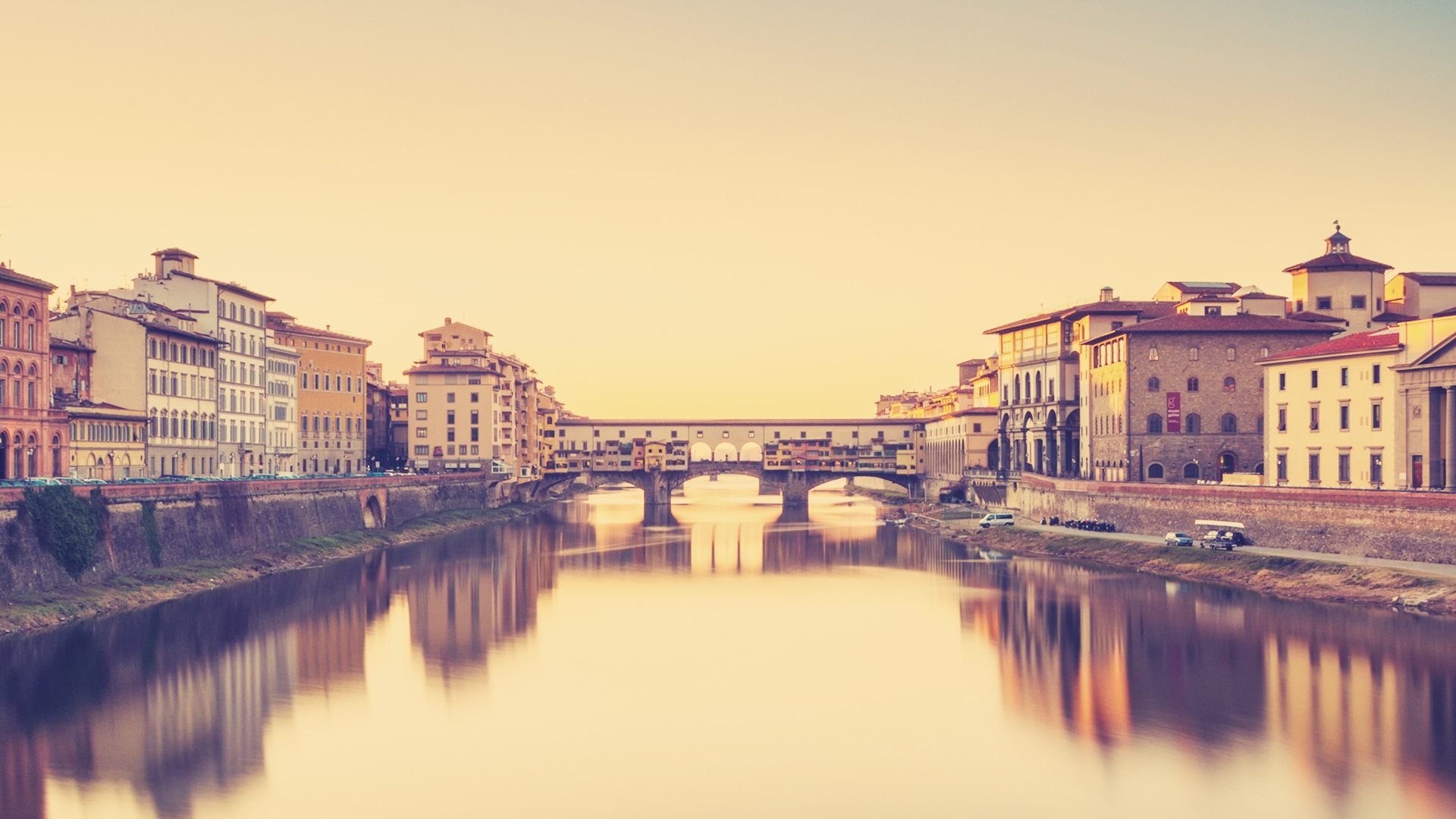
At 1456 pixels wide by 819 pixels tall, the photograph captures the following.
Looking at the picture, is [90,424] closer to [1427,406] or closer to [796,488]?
[1427,406]

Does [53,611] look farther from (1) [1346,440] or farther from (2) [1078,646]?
(1) [1346,440]

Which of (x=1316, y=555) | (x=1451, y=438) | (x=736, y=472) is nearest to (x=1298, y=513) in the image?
(x=1316, y=555)

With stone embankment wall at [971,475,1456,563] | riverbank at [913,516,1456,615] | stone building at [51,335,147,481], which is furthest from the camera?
stone building at [51,335,147,481]

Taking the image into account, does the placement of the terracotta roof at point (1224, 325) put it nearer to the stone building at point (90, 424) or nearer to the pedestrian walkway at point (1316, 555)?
the pedestrian walkway at point (1316, 555)

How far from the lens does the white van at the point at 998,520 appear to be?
3390 inches

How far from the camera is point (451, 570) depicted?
7031 cm

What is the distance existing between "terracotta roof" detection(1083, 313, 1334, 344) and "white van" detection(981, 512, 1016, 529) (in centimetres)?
1465

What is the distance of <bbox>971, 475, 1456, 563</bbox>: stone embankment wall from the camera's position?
50469mm

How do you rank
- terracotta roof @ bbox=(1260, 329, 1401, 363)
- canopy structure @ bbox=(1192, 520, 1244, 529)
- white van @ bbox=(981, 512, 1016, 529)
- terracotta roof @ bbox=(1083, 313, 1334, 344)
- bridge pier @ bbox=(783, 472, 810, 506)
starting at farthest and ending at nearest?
bridge pier @ bbox=(783, 472, 810, 506), white van @ bbox=(981, 512, 1016, 529), terracotta roof @ bbox=(1083, 313, 1334, 344), canopy structure @ bbox=(1192, 520, 1244, 529), terracotta roof @ bbox=(1260, 329, 1401, 363)

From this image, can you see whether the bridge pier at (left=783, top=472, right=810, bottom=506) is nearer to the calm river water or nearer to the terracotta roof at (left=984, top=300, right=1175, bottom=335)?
the terracotta roof at (left=984, top=300, right=1175, bottom=335)

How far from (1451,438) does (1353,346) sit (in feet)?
24.7

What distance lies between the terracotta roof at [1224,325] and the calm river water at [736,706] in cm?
2269

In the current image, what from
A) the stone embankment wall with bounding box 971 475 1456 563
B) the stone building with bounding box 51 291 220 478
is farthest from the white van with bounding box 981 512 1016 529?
the stone building with bounding box 51 291 220 478

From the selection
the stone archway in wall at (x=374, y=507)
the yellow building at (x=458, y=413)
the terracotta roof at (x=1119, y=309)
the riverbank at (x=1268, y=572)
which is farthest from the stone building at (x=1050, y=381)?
the stone archway in wall at (x=374, y=507)
